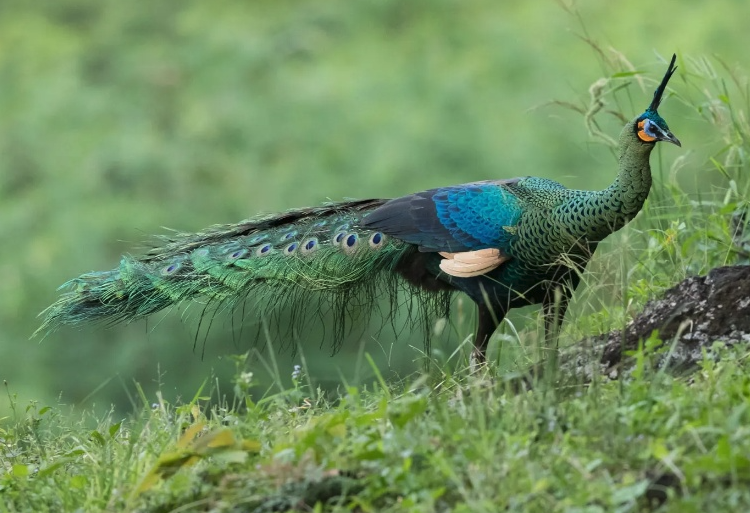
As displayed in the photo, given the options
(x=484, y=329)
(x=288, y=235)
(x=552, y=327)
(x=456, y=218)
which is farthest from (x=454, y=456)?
(x=288, y=235)

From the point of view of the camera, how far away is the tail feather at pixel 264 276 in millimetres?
4406

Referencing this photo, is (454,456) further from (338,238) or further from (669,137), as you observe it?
(338,238)

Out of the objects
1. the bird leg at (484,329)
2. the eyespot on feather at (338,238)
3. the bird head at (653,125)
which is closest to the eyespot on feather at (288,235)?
the eyespot on feather at (338,238)

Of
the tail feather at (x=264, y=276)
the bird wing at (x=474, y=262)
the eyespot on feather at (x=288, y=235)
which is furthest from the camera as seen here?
the eyespot on feather at (x=288, y=235)

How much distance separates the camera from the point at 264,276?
4.43 m

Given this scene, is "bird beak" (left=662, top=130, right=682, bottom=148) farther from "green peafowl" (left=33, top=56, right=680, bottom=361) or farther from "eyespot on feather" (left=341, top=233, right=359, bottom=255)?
"eyespot on feather" (left=341, top=233, right=359, bottom=255)

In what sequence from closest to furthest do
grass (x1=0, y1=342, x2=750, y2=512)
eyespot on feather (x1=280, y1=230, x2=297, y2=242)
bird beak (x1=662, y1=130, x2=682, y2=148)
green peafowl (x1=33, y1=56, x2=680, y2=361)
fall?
grass (x1=0, y1=342, x2=750, y2=512) < bird beak (x1=662, y1=130, x2=682, y2=148) < green peafowl (x1=33, y1=56, x2=680, y2=361) < eyespot on feather (x1=280, y1=230, x2=297, y2=242)

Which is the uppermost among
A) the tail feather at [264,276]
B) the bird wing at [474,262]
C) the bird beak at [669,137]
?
the bird beak at [669,137]

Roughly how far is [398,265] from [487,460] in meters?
1.96

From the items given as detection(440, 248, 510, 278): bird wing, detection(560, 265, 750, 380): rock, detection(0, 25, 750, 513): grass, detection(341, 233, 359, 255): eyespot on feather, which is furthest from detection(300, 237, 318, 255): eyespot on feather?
detection(560, 265, 750, 380): rock

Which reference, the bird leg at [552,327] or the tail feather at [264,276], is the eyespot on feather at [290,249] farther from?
the bird leg at [552,327]

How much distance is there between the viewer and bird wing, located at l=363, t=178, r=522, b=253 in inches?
167

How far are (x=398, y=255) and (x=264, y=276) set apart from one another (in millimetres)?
514

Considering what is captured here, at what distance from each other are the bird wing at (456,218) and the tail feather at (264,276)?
3.1 inches
